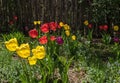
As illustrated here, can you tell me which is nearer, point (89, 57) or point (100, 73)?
point (100, 73)

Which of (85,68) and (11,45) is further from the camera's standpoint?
(85,68)

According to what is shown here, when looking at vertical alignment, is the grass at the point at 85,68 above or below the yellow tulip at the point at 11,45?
below

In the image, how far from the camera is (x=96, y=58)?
19.7 ft

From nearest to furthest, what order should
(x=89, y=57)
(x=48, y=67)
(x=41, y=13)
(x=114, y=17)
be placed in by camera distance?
1. (x=48, y=67)
2. (x=89, y=57)
3. (x=114, y=17)
4. (x=41, y=13)

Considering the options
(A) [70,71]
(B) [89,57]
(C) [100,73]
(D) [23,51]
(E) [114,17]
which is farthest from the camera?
(E) [114,17]

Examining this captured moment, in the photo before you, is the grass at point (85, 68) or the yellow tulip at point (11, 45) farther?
the grass at point (85, 68)

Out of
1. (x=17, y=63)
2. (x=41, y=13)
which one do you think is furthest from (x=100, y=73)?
(x=41, y=13)

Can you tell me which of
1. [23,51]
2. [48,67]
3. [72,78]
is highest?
[23,51]

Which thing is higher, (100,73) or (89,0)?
(89,0)

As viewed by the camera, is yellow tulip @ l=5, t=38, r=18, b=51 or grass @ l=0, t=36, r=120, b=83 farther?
grass @ l=0, t=36, r=120, b=83

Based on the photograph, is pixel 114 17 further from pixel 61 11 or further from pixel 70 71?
pixel 70 71

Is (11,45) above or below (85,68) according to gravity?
above

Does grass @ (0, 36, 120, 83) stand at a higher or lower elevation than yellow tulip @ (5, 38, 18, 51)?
lower

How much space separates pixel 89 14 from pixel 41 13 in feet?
4.20
